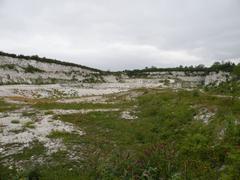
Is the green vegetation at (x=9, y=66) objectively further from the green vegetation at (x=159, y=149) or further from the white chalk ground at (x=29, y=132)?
the green vegetation at (x=159, y=149)

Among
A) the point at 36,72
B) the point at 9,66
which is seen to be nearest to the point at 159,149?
the point at 9,66

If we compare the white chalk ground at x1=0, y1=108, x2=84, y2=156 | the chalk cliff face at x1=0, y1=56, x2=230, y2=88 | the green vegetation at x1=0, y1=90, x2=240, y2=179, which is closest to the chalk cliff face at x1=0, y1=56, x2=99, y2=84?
the chalk cliff face at x1=0, y1=56, x2=230, y2=88

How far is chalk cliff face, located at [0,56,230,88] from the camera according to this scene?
303 ft

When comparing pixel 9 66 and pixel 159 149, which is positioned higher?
pixel 9 66

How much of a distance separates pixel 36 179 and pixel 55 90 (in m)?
62.3

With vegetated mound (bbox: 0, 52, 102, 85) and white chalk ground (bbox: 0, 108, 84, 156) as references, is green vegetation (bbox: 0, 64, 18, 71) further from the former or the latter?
white chalk ground (bbox: 0, 108, 84, 156)

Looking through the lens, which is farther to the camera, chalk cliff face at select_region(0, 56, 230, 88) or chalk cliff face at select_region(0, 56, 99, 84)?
chalk cliff face at select_region(0, 56, 230, 88)

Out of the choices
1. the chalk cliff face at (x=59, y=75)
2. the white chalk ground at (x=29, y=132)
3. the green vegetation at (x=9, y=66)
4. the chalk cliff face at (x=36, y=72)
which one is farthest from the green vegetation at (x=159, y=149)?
the green vegetation at (x=9, y=66)

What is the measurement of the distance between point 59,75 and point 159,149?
10158 centimetres

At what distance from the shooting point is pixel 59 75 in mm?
114438

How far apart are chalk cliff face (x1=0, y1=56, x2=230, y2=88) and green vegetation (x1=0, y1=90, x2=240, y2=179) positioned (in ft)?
162

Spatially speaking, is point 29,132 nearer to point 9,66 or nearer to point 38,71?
point 9,66

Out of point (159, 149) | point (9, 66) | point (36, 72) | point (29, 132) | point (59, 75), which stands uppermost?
point (9, 66)

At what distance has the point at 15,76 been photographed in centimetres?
9231
